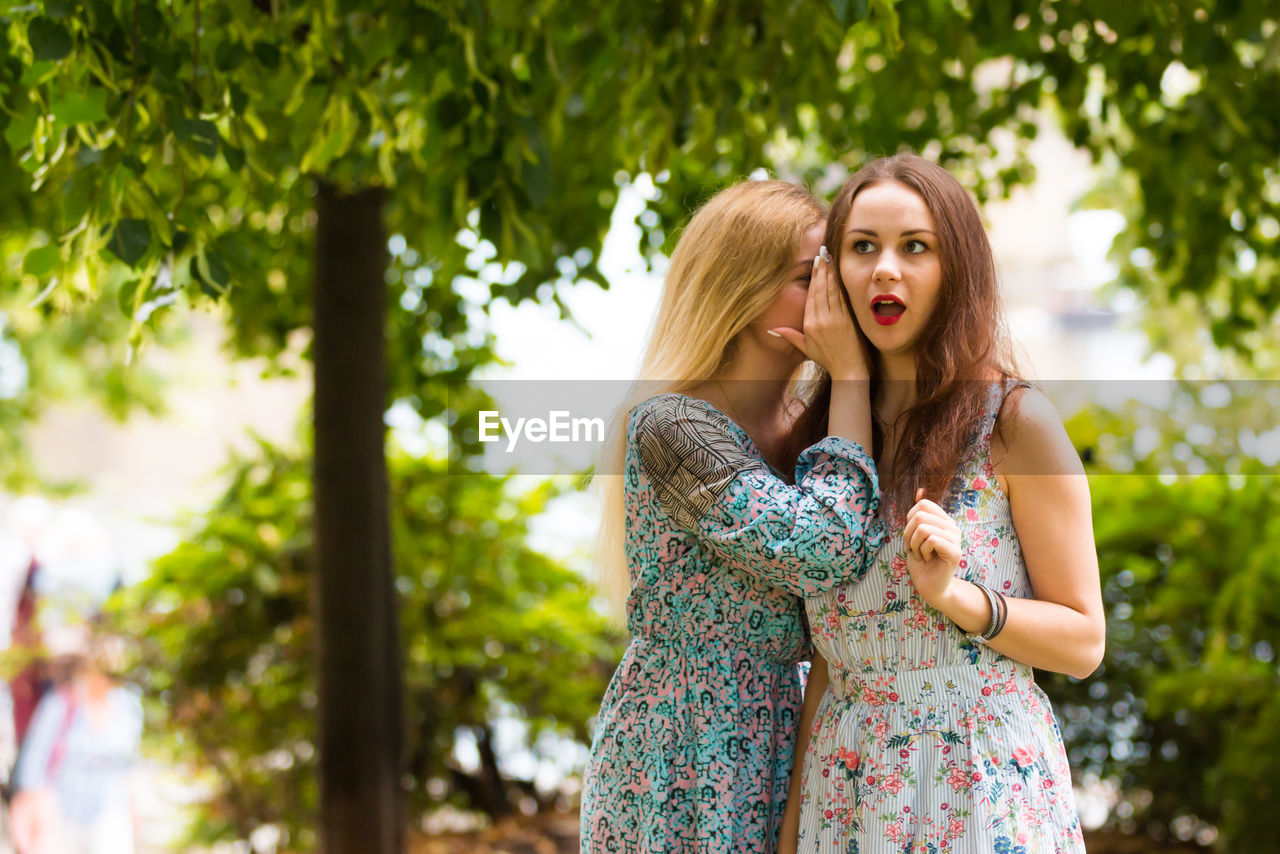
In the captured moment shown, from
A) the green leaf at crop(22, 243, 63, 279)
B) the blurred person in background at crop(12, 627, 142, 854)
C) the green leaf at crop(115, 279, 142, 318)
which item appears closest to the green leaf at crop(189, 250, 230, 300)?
the green leaf at crop(115, 279, 142, 318)

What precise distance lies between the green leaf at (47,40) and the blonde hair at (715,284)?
43.0 inches

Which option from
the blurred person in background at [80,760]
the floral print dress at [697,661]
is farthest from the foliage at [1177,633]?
the blurred person in background at [80,760]

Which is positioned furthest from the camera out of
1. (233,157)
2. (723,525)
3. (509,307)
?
(509,307)

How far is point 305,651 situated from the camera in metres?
4.68

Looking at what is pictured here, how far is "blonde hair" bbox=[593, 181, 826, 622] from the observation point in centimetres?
200

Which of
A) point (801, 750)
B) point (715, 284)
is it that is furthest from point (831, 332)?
point (801, 750)

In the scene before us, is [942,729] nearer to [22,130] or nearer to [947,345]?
[947,345]

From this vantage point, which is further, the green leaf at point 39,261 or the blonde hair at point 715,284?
the green leaf at point 39,261

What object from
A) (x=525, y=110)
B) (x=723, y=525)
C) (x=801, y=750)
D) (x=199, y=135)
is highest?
(x=525, y=110)

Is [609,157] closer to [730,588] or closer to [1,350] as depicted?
[730,588]

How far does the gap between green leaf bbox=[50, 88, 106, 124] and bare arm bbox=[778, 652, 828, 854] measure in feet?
5.11

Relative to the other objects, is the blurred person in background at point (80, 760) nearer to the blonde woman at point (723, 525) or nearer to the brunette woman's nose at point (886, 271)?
the blonde woman at point (723, 525)

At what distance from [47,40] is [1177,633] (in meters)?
4.28

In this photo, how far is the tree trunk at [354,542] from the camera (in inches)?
146
